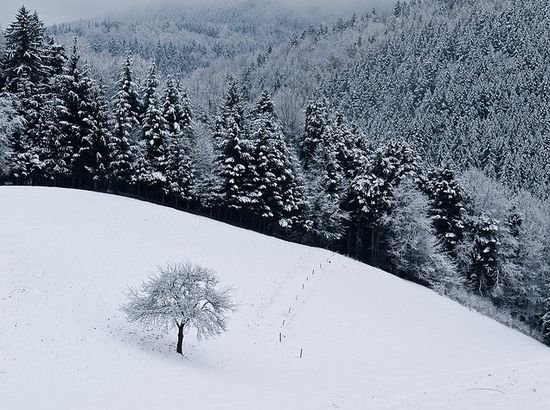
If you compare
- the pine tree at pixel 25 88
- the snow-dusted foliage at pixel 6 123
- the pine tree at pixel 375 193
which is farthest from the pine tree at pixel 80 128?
the pine tree at pixel 375 193

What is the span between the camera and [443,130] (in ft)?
578

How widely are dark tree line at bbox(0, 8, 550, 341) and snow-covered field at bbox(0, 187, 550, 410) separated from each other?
26.4ft

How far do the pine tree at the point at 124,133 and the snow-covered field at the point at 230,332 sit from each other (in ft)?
26.9

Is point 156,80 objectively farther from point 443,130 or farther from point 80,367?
point 443,130

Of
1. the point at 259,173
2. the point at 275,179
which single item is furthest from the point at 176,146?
the point at 275,179

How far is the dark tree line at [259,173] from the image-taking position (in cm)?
5331

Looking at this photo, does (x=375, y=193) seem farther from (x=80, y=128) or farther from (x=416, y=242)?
(x=80, y=128)

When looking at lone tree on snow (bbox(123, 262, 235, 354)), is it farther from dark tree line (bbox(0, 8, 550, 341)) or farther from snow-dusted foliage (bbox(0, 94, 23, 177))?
snow-dusted foliage (bbox(0, 94, 23, 177))

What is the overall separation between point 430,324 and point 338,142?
28.0 m

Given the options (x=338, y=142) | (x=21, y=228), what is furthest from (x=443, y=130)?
(x=21, y=228)

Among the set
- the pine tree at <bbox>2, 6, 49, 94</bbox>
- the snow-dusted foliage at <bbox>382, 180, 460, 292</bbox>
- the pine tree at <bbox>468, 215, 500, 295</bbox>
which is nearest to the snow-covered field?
the snow-dusted foliage at <bbox>382, 180, 460, 292</bbox>

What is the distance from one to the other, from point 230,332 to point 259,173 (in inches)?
1015

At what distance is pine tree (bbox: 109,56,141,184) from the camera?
180ft

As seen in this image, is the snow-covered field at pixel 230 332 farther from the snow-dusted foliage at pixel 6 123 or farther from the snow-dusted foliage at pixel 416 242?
the snow-dusted foliage at pixel 6 123
